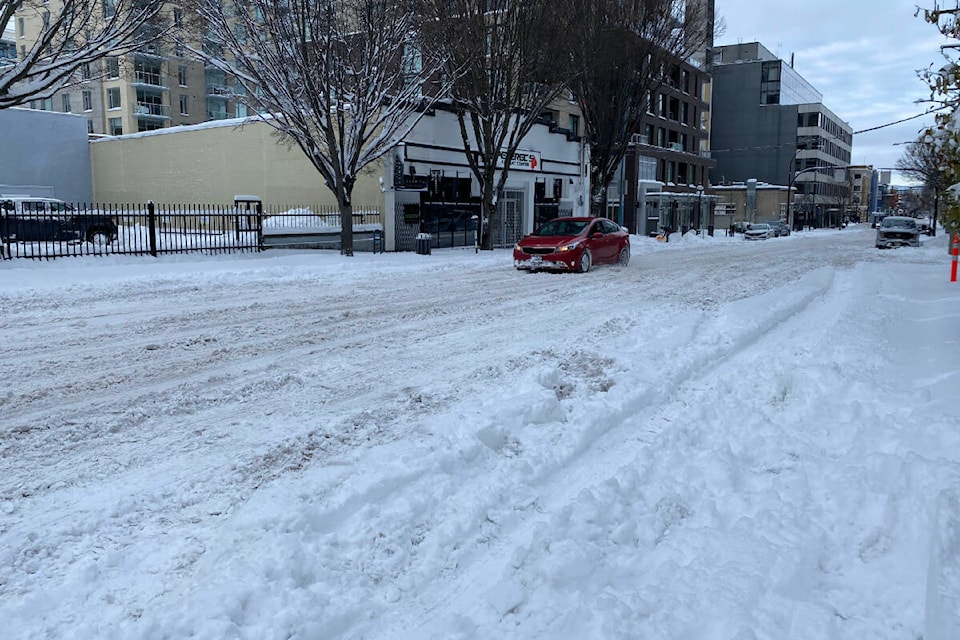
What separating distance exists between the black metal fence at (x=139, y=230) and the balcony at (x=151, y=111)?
38452mm

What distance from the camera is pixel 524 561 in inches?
139

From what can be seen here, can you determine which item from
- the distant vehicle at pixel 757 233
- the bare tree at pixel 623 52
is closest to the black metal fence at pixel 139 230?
the bare tree at pixel 623 52

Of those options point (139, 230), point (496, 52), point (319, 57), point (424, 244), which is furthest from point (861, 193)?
point (139, 230)

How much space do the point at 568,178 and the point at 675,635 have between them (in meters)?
35.0

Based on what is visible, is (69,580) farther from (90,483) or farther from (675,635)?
(675,635)

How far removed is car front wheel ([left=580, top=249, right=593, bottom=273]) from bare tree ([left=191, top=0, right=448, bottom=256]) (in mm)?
7633

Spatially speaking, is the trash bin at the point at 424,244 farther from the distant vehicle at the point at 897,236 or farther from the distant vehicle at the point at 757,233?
the distant vehicle at the point at 757,233

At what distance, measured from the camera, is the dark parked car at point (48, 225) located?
16.9 m

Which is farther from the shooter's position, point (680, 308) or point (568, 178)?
point (568, 178)

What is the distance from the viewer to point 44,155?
1465 inches

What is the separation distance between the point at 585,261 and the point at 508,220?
14757mm

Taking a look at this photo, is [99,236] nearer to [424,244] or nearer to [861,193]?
[424,244]

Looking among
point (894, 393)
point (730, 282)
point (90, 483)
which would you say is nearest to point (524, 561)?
point (90, 483)

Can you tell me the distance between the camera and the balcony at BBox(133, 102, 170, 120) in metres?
57.5
